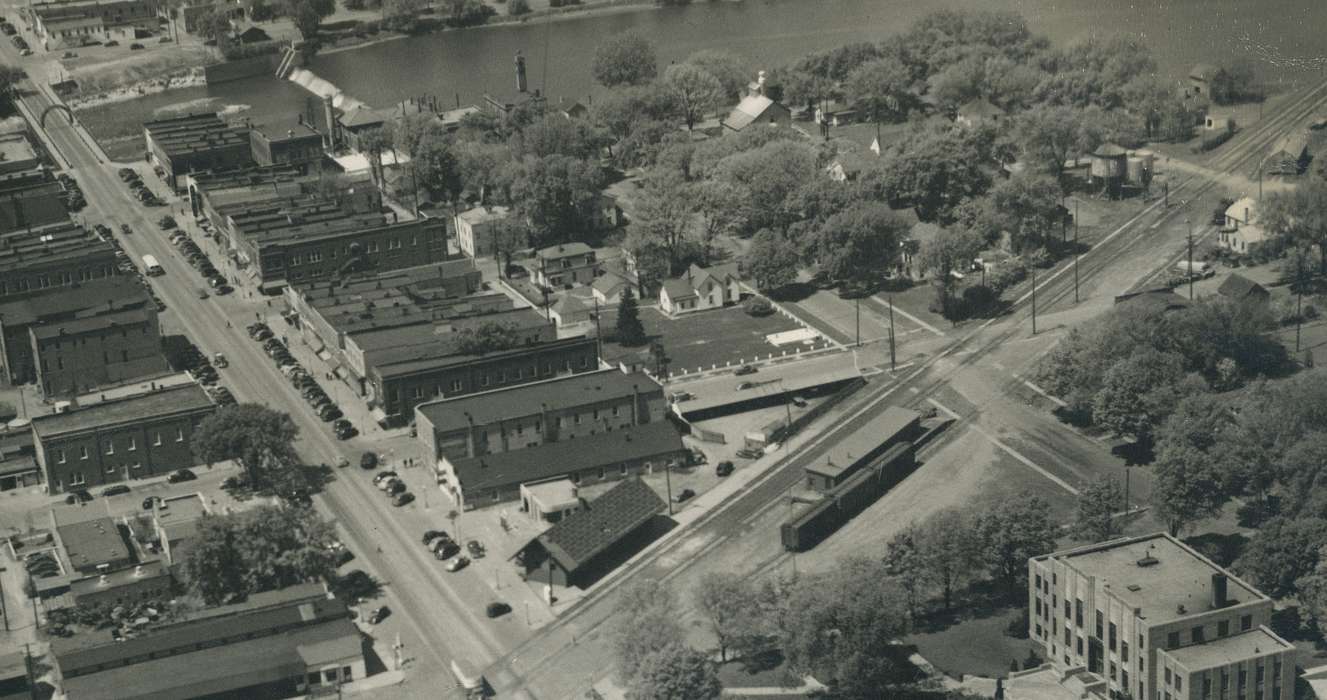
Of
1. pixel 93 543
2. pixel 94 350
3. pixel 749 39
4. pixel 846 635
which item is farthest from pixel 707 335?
pixel 749 39

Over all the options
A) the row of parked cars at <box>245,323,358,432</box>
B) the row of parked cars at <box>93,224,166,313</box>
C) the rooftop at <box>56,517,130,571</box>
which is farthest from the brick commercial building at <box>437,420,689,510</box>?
the row of parked cars at <box>93,224,166,313</box>

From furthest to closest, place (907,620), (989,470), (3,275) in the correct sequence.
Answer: (3,275) → (989,470) → (907,620)

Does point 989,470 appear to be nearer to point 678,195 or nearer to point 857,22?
point 678,195

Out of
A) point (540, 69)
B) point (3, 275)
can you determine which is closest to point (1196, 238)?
point (3, 275)

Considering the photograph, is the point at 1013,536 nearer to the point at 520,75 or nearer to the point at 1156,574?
the point at 1156,574

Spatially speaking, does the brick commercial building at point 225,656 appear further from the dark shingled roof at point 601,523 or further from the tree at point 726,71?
the tree at point 726,71

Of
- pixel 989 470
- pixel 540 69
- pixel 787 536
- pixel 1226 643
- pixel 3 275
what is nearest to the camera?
pixel 1226 643
